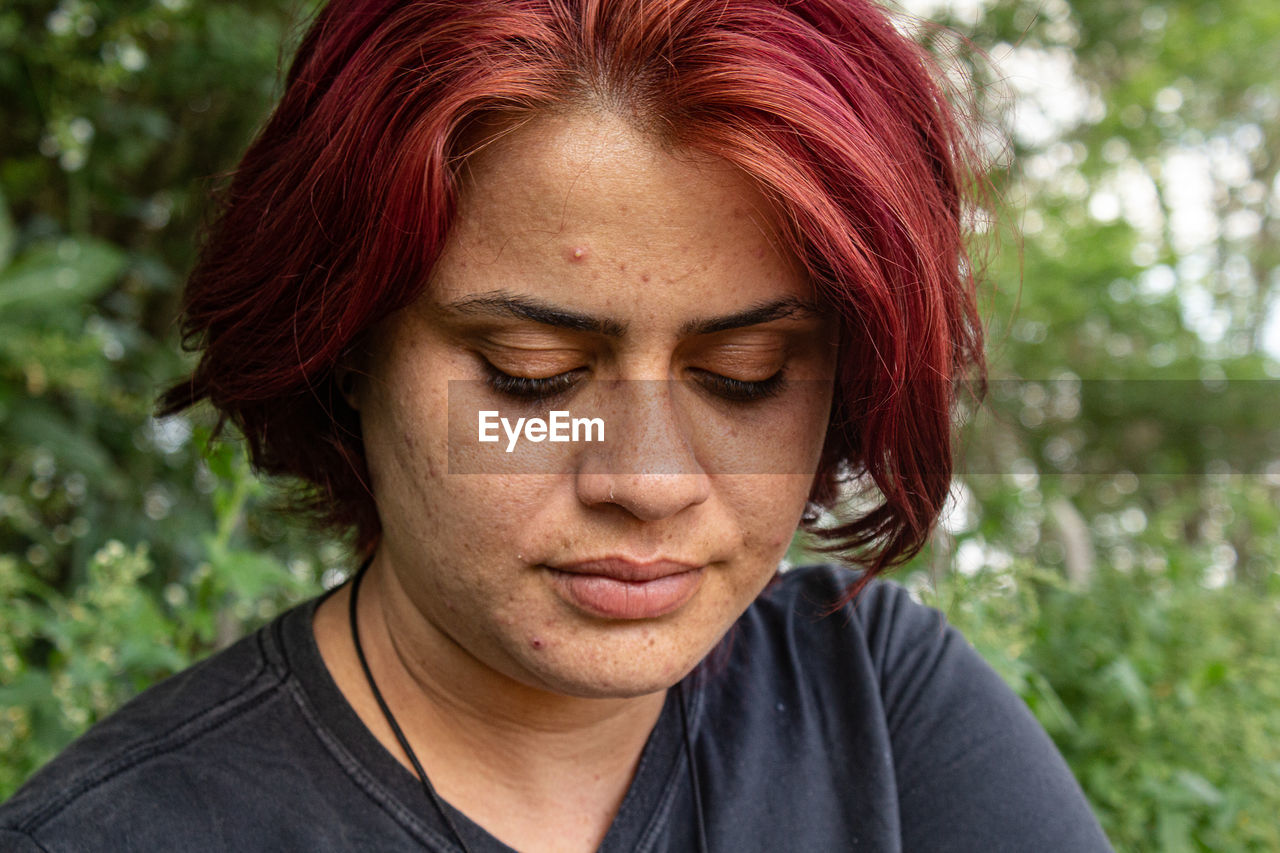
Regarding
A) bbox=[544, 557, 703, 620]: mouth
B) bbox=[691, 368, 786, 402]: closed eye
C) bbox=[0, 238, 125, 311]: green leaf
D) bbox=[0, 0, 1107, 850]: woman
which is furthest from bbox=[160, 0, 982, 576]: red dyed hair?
bbox=[0, 238, 125, 311]: green leaf

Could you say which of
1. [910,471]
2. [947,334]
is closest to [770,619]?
[910,471]

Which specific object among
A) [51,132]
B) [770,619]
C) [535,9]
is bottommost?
[770,619]

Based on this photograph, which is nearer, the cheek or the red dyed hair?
the red dyed hair

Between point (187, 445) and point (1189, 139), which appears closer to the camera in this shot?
point (187, 445)

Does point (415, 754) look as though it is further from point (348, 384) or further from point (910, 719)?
point (910, 719)

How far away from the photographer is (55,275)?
8.53 feet

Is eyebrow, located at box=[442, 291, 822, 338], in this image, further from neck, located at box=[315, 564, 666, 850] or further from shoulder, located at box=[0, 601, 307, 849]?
shoulder, located at box=[0, 601, 307, 849]

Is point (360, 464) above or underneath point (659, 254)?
underneath

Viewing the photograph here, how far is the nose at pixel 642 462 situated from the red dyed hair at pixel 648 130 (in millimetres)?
233

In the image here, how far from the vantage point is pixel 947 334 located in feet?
4.25

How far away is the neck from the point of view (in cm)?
132

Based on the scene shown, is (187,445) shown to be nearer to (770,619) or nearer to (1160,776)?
(770,619)

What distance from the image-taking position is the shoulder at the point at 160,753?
1.14 meters

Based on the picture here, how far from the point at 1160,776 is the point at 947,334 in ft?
3.14
